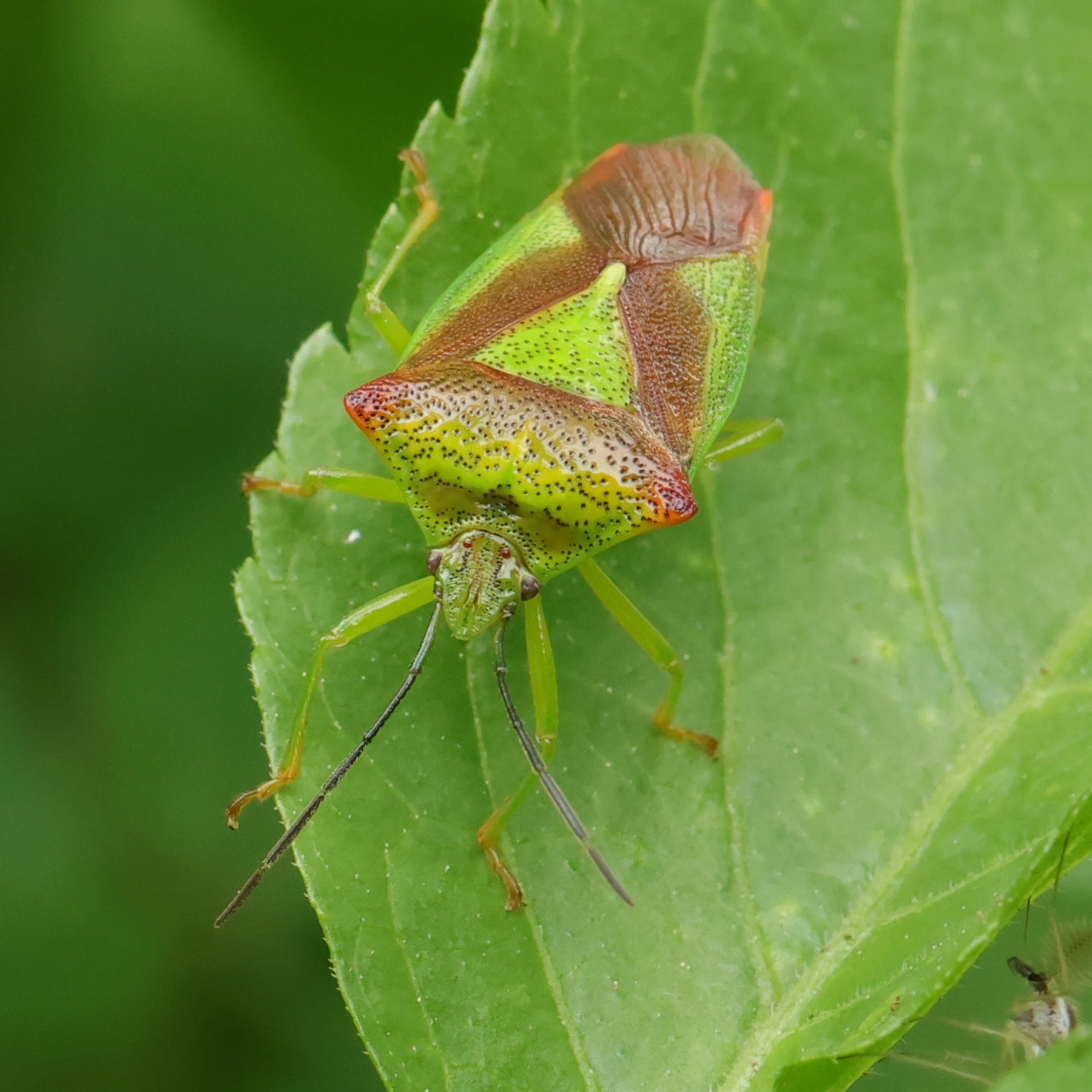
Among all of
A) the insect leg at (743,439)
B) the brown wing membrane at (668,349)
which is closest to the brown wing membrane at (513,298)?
the brown wing membrane at (668,349)

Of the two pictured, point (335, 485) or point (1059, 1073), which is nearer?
point (1059, 1073)

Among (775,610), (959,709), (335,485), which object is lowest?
(959,709)

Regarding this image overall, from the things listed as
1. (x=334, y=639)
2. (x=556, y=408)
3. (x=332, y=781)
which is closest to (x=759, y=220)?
(x=556, y=408)

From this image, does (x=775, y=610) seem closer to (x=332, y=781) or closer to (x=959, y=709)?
(x=959, y=709)

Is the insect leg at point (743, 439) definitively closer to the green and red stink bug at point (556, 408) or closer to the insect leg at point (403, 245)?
the green and red stink bug at point (556, 408)

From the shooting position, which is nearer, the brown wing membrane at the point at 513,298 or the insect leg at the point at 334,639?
the insect leg at the point at 334,639

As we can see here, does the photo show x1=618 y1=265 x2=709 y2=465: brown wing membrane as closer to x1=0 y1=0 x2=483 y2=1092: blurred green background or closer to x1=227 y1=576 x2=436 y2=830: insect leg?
x1=227 y1=576 x2=436 y2=830: insect leg
